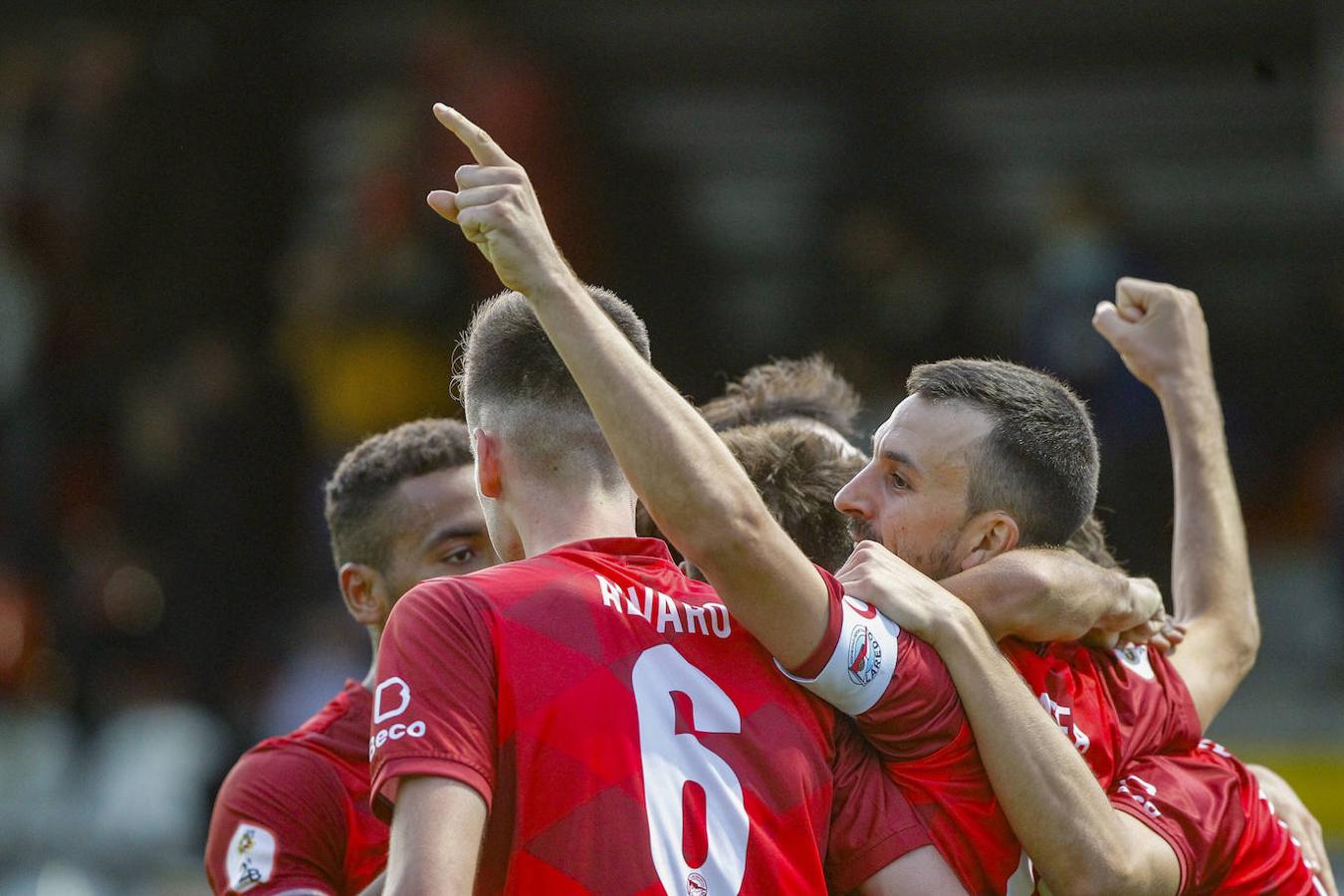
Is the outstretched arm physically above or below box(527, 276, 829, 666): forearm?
A: below

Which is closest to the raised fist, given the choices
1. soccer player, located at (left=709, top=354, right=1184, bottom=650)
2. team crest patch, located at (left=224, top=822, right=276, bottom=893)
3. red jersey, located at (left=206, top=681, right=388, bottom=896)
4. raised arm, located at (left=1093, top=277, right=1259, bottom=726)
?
raised arm, located at (left=1093, top=277, right=1259, bottom=726)

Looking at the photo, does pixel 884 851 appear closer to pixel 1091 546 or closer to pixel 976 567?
pixel 976 567

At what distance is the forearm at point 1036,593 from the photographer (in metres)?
3.10

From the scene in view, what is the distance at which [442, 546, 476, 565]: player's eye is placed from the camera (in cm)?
396

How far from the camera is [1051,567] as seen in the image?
3146 millimetres

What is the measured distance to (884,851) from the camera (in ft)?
9.48

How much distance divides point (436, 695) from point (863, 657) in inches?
28.1

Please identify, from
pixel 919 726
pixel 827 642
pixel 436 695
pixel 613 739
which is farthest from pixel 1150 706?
pixel 436 695

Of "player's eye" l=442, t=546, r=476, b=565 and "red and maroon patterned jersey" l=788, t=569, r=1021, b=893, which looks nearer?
"red and maroon patterned jersey" l=788, t=569, r=1021, b=893

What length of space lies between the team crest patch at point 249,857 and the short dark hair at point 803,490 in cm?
123

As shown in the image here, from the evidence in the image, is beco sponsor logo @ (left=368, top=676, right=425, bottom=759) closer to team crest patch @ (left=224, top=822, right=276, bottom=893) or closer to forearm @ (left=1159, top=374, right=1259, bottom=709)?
team crest patch @ (left=224, top=822, right=276, bottom=893)

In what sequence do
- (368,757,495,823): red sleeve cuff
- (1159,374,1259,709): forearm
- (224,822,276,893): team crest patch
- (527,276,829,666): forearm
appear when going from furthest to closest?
(1159,374,1259,709): forearm < (224,822,276,893): team crest patch < (527,276,829,666): forearm < (368,757,495,823): red sleeve cuff

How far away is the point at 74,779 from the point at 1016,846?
7835 millimetres

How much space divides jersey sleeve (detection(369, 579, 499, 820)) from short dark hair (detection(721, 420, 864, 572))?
1010 mm
